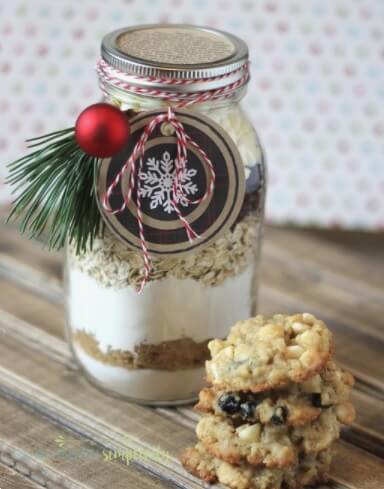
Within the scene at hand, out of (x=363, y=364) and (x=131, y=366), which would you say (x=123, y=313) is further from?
(x=363, y=364)

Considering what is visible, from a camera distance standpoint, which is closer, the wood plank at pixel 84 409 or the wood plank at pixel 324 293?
the wood plank at pixel 84 409

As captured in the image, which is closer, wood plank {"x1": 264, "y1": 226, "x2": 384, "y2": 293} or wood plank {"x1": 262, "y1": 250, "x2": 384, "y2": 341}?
wood plank {"x1": 262, "y1": 250, "x2": 384, "y2": 341}

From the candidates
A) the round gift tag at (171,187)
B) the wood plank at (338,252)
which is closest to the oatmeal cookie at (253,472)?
the round gift tag at (171,187)

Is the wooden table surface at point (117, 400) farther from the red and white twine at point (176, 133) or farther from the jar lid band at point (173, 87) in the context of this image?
the jar lid band at point (173, 87)

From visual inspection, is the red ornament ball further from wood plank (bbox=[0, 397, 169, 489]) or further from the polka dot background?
the polka dot background

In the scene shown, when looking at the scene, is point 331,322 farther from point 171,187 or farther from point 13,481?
point 13,481

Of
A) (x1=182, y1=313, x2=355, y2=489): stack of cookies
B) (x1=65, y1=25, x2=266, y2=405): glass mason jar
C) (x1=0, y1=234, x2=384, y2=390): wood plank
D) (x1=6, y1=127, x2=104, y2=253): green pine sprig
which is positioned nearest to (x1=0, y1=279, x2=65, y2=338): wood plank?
(x1=0, y1=234, x2=384, y2=390): wood plank
